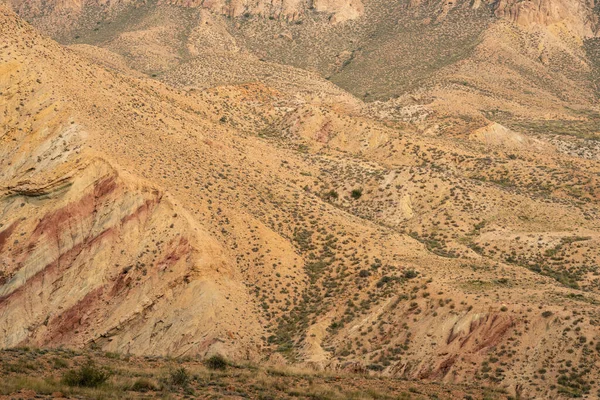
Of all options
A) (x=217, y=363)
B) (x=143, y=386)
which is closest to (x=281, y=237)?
(x=217, y=363)

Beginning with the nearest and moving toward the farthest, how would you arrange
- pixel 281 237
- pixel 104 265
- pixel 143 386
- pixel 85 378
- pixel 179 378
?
1. pixel 85 378
2. pixel 143 386
3. pixel 179 378
4. pixel 104 265
5. pixel 281 237

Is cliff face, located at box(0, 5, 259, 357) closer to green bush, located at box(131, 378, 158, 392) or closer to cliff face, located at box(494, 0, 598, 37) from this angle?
green bush, located at box(131, 378, 158, 392)

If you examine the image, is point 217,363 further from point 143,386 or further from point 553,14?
point 553,14

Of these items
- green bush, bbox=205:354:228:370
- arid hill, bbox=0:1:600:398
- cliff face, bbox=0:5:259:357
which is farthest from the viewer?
cliff face, bbox=0:5:259:357

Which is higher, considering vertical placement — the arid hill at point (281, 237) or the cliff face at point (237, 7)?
the cliff face at point (237, 7)

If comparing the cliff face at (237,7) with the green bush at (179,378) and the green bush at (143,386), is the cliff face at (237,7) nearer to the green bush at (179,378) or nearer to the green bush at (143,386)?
the green bush at (179,378)

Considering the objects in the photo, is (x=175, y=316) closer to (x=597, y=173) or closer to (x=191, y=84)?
(x=597, y=173)

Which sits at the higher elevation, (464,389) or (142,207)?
(142,207)

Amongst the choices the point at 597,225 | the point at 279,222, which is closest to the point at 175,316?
the point at 279,222

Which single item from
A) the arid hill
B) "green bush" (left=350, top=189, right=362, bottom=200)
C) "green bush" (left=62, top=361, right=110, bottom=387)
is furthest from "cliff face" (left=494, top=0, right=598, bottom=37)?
"green bush" (left=62, top=361, right=110, bottom=387)

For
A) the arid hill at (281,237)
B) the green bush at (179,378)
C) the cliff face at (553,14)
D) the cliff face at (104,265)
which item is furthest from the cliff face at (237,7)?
the green bush at (179,378)

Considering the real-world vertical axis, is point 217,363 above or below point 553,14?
above
